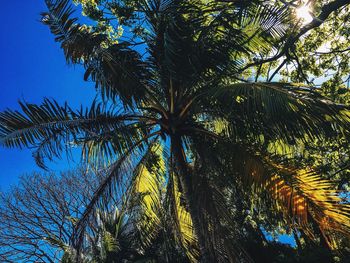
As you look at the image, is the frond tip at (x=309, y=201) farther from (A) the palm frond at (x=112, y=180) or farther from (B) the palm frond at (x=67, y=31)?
(B) the palm frond at (x=67, y=31)

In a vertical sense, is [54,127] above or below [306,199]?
above

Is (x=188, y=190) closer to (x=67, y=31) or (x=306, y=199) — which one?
(x=306, y=199)

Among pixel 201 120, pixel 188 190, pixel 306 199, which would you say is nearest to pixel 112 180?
pixel 188 190

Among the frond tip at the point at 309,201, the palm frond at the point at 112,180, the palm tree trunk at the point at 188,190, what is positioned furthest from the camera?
the palm frond at the point at 112,180

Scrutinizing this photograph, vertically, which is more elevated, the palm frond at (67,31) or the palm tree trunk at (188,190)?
the palm frond at (67,31)

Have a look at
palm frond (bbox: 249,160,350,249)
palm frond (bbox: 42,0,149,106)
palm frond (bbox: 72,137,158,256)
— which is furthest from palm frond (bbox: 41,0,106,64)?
palm frond (bbox: 249,160,350,249)

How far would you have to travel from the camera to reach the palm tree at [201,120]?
488 cm

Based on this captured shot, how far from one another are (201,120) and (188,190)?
179cm

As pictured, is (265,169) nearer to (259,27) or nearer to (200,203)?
(200,203)

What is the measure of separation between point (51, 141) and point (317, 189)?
15.0 feet

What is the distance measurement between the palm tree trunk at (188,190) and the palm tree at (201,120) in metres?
0.03

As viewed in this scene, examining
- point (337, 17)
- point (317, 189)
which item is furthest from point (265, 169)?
point (337, 17)

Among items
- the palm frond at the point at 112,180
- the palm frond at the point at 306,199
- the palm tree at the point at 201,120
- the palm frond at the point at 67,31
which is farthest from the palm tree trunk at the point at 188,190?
the palm frond at the point at 67,31

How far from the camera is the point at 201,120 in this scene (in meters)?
7.18
